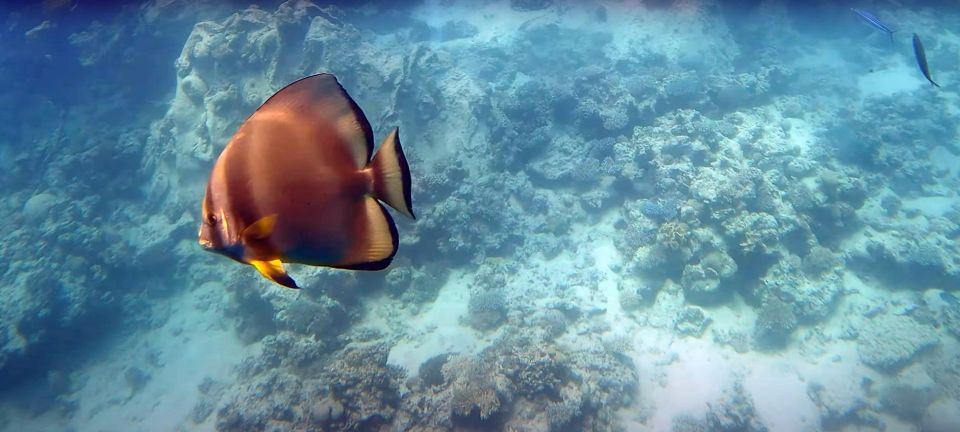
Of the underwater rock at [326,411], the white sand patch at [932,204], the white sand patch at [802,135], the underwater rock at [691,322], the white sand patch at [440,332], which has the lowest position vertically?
the white sand patch at [932,204]

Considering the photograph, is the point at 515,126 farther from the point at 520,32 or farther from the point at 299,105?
the point at 299,105

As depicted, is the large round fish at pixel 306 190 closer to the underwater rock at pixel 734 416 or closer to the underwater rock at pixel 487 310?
the underwater rock at pixel 487 310

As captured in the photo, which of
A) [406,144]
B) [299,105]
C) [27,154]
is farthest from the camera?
[27,154]

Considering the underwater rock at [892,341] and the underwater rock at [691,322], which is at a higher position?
the underwater rock at [691,322]

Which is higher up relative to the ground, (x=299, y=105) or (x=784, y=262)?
(x=299, y=105)

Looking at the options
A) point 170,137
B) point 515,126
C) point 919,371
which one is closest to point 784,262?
point 919,371

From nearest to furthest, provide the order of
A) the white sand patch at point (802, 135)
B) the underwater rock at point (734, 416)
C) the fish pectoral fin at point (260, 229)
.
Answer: the fish pectoral fin at point (260, 229) < the underwater rock at point (734, 416) < the white sand patch at point (802, 135)

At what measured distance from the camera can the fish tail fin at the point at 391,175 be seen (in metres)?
1.13

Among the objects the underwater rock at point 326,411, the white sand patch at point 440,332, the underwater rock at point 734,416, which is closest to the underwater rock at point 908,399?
the underwater rock at point 734,416

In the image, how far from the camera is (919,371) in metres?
7.89

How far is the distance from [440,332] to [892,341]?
8.63m

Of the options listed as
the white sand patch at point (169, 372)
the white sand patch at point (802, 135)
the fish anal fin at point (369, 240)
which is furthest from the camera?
the white sand patch at point (802, 135)

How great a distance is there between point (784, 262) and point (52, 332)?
1635 cm

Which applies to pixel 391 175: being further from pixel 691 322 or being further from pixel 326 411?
pixel 691 322
